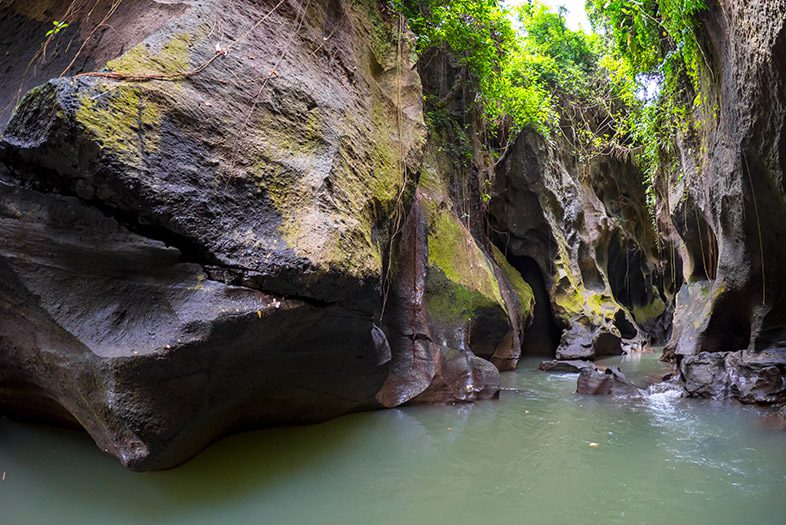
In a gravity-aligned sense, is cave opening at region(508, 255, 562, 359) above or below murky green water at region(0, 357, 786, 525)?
above

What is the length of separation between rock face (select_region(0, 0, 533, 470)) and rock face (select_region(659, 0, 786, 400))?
3602mm

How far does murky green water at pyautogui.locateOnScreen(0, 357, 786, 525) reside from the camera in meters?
2.72

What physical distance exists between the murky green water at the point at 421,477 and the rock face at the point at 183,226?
26cm

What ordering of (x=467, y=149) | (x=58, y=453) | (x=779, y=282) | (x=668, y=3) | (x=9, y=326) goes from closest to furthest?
(x=9, y=326) < (x=58, y=453) < (x=668, y=3) < (x=779, y=282) < (x=467, y=149)

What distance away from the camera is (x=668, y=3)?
18.4 ft

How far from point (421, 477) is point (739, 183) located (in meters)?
5.09

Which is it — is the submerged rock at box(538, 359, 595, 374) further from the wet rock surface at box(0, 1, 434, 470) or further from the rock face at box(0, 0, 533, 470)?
the wet rock surface at box(0, 1, 434, 470)

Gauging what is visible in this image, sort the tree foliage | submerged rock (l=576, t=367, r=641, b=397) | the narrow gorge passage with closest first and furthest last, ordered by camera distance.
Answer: the narrow gorge passage
submerged rock (l=576, t=367, r=641, b=397)
the tree foliage

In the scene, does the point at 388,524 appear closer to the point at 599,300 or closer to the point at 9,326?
the point at 9,326

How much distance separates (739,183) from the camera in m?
5.60

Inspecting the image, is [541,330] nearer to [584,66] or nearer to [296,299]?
[584,66]

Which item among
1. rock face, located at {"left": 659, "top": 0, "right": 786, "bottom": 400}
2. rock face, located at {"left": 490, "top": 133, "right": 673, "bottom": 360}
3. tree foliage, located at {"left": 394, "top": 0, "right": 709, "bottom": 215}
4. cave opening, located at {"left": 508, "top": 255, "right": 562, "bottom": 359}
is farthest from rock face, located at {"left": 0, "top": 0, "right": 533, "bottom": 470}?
cave opening, located at {"left": 508, "top": 255, "right": 562, "bottom": 359}

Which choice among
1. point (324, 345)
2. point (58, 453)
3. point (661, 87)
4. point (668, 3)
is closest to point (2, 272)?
point (58, 453)

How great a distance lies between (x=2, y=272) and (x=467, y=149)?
7.65 metres
